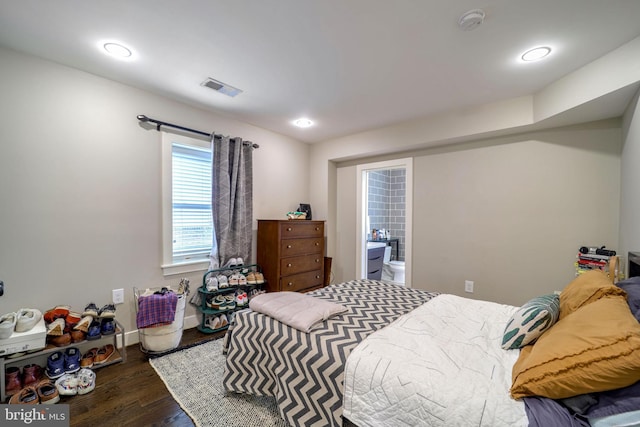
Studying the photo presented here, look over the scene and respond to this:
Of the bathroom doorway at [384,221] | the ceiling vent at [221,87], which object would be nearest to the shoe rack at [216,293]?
the bathroom doorway at [384,221]

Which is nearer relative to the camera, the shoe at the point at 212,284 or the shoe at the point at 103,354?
the shoe at the point at 103,354

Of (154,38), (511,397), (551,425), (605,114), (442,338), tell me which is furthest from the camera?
(605,114)

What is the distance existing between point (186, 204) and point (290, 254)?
137 cm

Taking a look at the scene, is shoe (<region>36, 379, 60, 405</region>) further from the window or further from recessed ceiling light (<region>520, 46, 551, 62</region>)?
recessed ceiling light (<region>520, 46, 551, 62</region>)

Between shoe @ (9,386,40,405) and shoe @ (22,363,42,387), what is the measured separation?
0.51ft

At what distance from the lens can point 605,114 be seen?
7.59 ft

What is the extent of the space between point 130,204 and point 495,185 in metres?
3.84

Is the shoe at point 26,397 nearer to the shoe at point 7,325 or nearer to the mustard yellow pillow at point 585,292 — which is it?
the shoe at point 7,325

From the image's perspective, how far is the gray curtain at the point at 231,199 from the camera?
3.14m

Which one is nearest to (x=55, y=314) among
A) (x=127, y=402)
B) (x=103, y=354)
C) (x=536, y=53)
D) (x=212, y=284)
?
(x=103, y=354)

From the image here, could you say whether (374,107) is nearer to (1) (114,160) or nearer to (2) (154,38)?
(2) (154,38)

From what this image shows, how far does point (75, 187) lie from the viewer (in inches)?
90.0

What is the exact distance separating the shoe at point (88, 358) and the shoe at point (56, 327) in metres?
0.33

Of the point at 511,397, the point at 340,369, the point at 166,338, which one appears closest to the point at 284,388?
the point at 340,369
